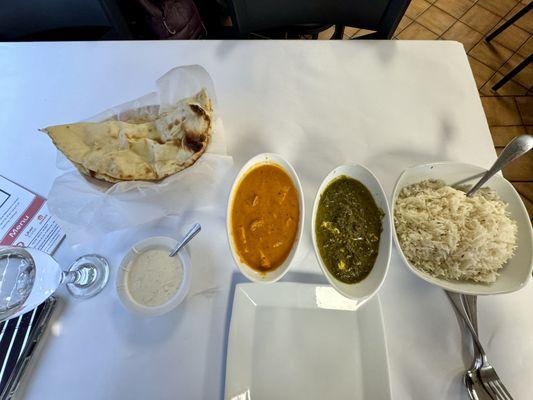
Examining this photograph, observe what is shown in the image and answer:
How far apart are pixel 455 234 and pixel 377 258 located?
0.73ft

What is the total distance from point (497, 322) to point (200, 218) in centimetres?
90

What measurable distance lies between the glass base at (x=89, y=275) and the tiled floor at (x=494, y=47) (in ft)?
7.58

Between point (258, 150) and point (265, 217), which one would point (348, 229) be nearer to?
point (265, 217)

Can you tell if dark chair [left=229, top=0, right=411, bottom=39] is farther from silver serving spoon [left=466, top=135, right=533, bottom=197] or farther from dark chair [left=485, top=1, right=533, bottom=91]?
dark chair [left=485, top=1, right=533, bottom=91]

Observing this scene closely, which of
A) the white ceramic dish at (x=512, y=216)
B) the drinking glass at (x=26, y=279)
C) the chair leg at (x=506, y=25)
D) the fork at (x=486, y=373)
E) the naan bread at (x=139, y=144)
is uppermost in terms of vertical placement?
the naan bread at (x=139, y=144)

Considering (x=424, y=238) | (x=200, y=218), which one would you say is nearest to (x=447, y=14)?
(x=424, y=238)

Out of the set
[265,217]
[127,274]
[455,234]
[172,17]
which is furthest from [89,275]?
[172,17]

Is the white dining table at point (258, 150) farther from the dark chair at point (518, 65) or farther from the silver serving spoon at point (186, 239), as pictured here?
the dark chair at point (518, 65)

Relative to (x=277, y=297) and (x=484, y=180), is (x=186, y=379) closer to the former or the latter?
(x=277, y=297)

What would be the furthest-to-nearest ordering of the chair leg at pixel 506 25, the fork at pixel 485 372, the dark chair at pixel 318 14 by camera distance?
the chair leg at pixel 506 25, the dark chair at pixel 318 14, the fork at pixel 485 372

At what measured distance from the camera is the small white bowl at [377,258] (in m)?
0.81

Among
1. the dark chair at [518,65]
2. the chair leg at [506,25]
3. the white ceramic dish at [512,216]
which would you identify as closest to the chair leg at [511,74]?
the dark chair at [518,65]

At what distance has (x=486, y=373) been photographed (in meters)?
0.81

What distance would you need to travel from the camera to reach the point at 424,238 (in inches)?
34.0
